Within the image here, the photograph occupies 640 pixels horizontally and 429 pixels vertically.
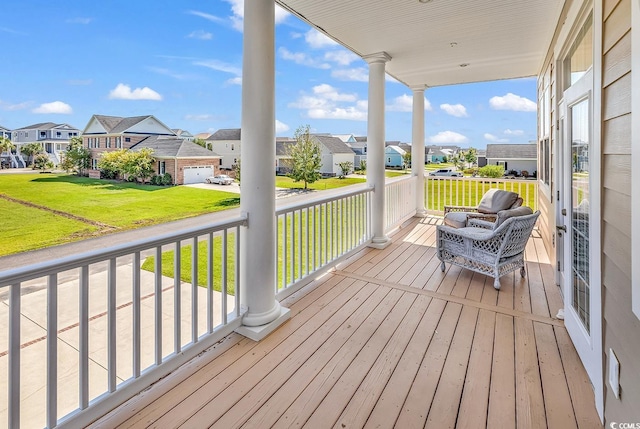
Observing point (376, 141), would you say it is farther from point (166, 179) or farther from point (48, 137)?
point (48, 137)

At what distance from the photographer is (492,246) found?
140 inches

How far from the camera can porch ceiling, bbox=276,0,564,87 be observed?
3303 mm

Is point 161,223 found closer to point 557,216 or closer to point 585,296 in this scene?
point 585,296

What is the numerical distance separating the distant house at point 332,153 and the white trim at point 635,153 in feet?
7.23

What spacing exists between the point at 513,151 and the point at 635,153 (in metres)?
6.81

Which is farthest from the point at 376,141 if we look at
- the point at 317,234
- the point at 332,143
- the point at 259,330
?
the point at 259,330

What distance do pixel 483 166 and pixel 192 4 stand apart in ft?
23.4

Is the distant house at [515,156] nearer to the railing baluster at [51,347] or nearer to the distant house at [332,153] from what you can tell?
the distant house at [332,153]

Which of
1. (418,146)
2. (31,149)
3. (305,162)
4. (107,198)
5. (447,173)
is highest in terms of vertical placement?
(418,146)

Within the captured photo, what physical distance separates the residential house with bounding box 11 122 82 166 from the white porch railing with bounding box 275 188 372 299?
1.64 metres

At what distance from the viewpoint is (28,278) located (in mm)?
1372

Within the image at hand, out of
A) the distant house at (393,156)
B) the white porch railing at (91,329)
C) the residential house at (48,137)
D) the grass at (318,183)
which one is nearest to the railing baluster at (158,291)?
the white porch railing at (91,329)

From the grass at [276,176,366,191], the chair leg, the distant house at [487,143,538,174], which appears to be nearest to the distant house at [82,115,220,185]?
the grass at [276,176,366,191]

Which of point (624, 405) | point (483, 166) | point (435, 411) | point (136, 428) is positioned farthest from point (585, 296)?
point (483, 166)
